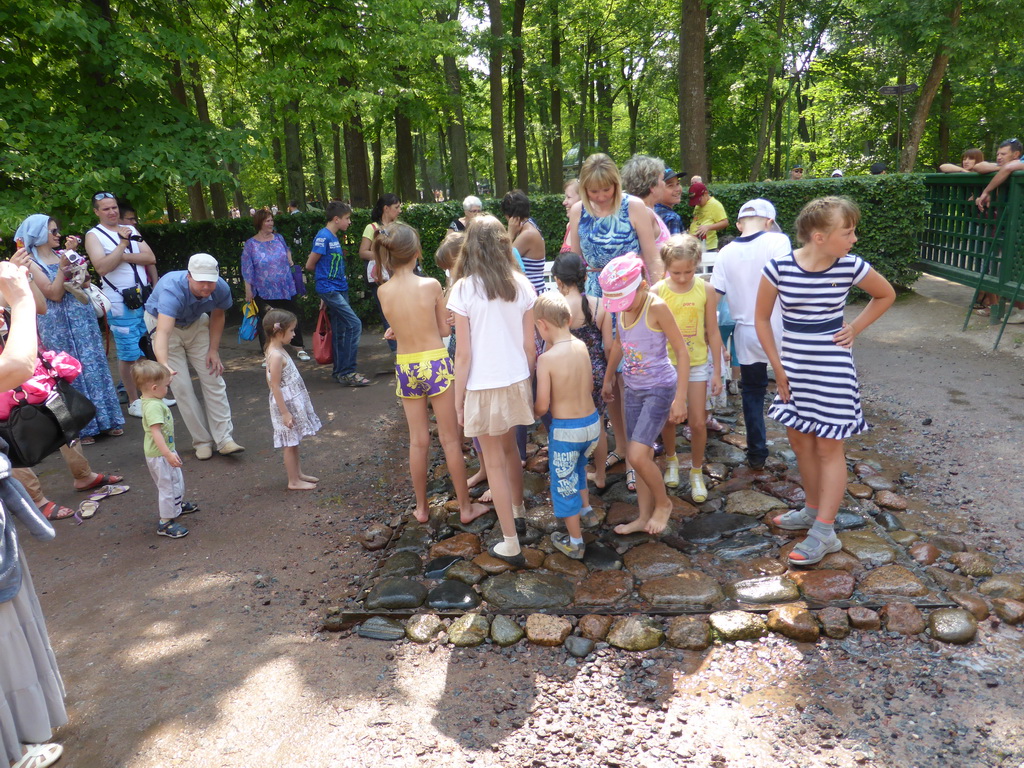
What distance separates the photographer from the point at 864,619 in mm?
3371

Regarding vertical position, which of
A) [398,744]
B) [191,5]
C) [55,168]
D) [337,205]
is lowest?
[398,744]

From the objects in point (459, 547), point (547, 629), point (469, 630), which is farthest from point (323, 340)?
point (547, 629)

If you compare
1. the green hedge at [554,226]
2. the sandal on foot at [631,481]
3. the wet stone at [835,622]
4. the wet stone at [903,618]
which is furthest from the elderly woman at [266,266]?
the wet stone at [903,618]

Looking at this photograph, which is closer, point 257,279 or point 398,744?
point 398,744

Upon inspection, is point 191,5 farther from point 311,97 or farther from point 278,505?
point 278,505

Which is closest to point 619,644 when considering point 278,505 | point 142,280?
point 278,505

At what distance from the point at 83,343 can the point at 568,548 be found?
5156mm

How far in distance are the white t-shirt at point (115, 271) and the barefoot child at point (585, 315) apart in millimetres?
4854

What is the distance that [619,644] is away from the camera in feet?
11.4

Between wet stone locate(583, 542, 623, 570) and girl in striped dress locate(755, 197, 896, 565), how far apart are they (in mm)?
981

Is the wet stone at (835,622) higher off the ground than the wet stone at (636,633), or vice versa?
the wet stone at (835,622)

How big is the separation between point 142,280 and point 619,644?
242 inches

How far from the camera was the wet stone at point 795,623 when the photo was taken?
335cm

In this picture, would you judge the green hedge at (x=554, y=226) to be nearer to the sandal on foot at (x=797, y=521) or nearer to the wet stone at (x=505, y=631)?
the sandal on foot at (x=797, y=521)
